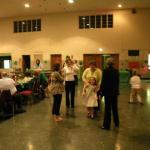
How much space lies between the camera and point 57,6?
1892 centimetres

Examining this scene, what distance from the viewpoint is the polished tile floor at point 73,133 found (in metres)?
4.60

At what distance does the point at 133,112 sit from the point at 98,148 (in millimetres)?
3323

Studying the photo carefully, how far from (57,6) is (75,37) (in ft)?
10.3

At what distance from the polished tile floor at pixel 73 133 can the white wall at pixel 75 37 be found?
13.3 metres

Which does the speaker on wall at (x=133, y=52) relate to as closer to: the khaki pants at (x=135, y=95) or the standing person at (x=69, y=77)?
the khaki pants at (x=135, y=95)

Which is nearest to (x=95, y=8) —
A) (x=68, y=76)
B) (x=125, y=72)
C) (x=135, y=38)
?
(x=135, y=38)

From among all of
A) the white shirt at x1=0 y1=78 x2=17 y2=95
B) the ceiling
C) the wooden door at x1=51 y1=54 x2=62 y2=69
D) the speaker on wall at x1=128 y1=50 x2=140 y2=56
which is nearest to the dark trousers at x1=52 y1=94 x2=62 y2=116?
the white shirt at x1=0 y1=78 x2=17 y2=95

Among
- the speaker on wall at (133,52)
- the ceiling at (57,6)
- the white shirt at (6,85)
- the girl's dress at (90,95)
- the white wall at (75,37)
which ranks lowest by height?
the girl's dress at (90,95)

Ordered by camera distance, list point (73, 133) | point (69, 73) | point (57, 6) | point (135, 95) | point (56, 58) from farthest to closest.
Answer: point (56, 58)
point (57, 6)
point (135, 95)
point (69, 73)
point (73, 133)

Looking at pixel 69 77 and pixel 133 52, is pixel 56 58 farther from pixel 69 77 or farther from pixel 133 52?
pixel 69 77

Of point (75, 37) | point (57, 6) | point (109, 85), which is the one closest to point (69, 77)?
point (109, 85)

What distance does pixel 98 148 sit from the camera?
175 inches

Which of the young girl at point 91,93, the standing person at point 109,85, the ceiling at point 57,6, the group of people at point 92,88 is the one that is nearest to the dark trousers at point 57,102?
the group of people at point 92,88

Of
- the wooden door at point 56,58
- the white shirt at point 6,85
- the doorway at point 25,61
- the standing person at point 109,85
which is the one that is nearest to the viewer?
the standing person at point 109,85
